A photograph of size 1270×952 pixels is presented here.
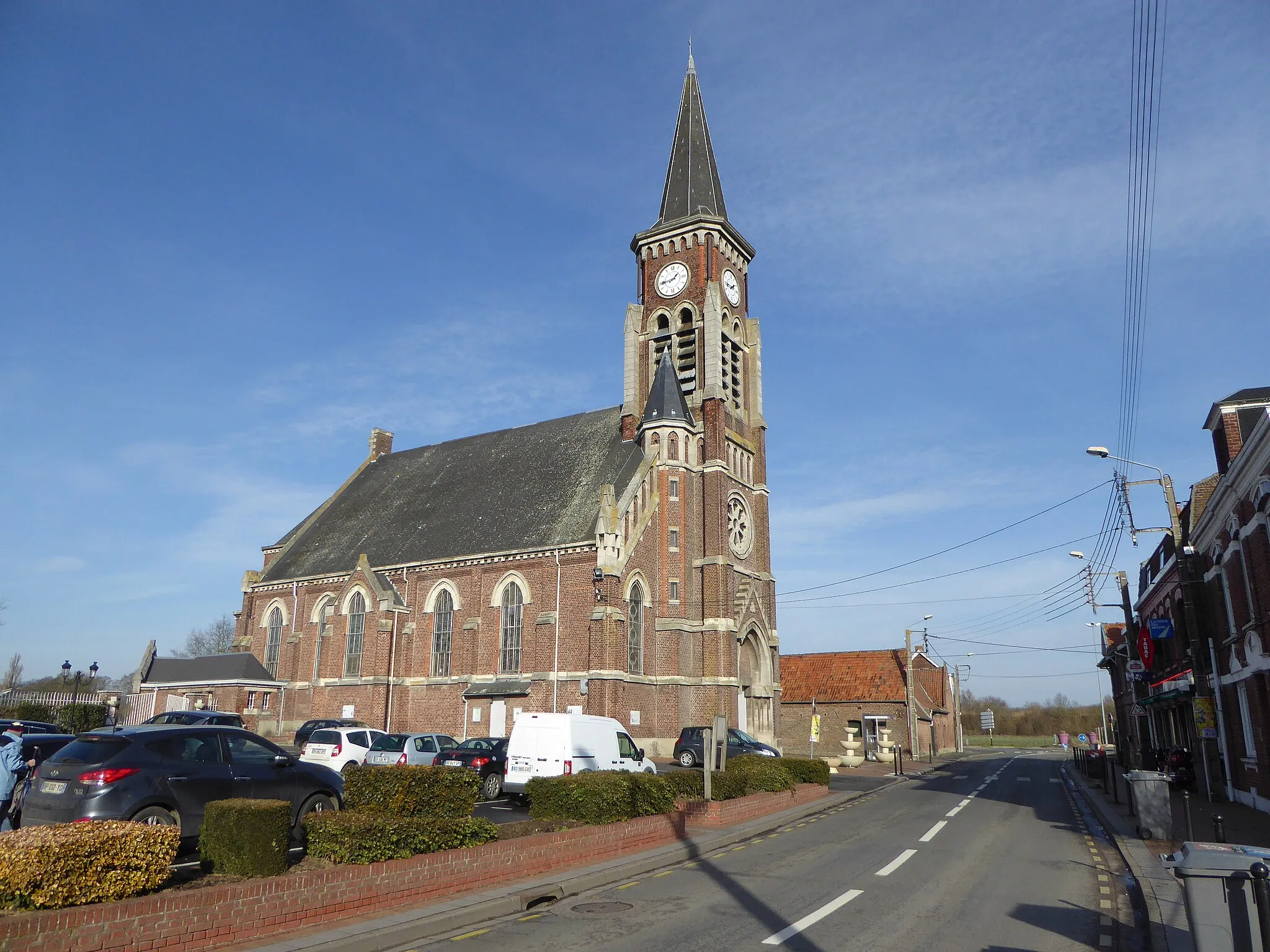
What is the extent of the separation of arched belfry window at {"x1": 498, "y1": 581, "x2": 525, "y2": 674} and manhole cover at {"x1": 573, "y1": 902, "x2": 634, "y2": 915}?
2746 cm

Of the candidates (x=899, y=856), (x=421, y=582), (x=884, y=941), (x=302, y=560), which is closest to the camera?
(x=884, y=941)

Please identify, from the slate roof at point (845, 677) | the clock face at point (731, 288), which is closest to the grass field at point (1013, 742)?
the slate roof at point (845, 677)

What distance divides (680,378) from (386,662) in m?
Answer: 20.5

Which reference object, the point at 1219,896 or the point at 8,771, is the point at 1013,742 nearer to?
the point at 1219,896

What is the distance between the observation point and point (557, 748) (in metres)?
20.8

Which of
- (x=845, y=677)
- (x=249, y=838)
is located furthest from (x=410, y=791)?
(x=845, y=677)

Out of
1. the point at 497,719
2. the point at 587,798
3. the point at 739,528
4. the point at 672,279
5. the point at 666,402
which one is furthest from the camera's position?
the point at 672,279

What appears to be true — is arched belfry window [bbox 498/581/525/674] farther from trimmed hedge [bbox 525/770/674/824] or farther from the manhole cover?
the manhole cover

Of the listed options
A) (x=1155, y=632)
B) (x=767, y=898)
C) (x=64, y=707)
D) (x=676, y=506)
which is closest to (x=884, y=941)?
(x=767, y=898)

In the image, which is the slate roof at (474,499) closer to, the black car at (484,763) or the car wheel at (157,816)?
the black car at (484,763)

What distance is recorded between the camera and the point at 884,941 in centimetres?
918

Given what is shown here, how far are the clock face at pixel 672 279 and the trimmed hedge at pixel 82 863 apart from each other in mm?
41271

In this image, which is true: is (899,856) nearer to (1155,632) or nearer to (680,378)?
(1155,632)

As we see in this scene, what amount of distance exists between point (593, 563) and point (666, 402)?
9.27 m
